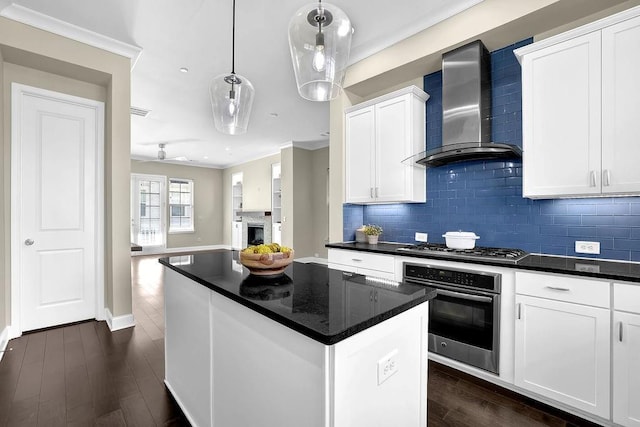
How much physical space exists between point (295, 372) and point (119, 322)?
300 centimetres

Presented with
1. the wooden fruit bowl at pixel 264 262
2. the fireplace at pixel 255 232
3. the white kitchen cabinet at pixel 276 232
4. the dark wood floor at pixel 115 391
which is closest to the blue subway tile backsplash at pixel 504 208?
the dark wood floor at pixel 115 391

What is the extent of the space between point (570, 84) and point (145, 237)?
32.4 ft

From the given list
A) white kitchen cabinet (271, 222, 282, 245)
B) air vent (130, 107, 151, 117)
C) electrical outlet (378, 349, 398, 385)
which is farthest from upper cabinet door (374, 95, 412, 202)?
white kitchen cabinet (271, 222, 282, 245)

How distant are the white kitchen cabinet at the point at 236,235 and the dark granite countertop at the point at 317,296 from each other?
7963 millimetres

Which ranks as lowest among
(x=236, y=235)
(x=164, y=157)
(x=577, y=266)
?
(x=236, y=235)

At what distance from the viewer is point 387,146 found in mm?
3107

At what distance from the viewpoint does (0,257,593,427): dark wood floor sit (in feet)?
5.87

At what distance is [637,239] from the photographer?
2021 mm

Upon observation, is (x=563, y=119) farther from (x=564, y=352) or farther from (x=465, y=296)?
(x=564, y=352)

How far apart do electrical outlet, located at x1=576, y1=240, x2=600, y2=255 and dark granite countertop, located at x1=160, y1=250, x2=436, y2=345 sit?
172cm

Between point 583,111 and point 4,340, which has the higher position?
point 583,111

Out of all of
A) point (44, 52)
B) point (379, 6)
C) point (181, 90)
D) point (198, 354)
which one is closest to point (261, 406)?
point (198, 354)

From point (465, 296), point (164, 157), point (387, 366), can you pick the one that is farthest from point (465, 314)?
point (164, 157)

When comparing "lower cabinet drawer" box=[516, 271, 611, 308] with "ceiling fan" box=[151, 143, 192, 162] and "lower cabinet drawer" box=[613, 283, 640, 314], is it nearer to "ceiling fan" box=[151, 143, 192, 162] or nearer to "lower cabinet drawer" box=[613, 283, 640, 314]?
"lower cabinet drawer" box=[613, 283, 640, 314]
